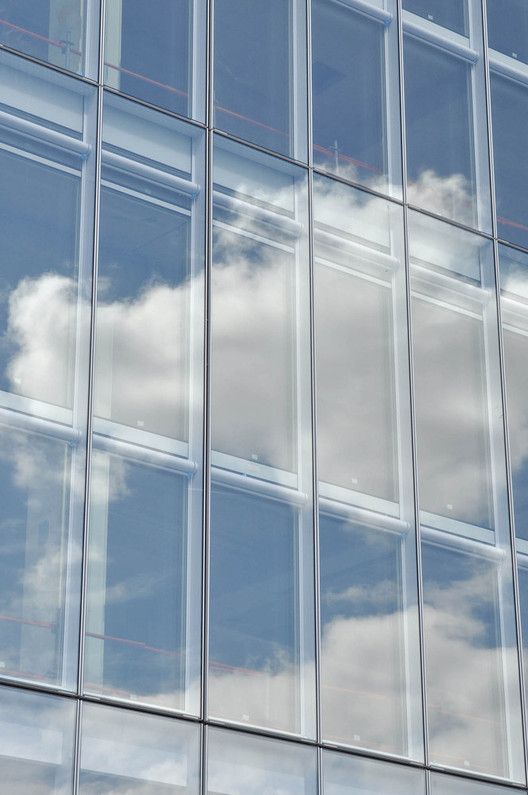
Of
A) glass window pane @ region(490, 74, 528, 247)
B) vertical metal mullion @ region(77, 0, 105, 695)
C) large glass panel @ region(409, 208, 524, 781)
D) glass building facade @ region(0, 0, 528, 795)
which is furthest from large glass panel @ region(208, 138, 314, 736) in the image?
glass window pane @ region(490, 74, 528, 247)

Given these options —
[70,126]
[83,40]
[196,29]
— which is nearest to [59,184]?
[70,126]

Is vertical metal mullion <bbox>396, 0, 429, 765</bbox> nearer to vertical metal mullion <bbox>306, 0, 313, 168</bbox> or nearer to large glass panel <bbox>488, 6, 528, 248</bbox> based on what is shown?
vertical metal mullion <bbox>306, 0, 313, 168</bbox>

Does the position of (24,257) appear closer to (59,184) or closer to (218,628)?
(59,184)

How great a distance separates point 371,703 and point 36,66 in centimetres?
715

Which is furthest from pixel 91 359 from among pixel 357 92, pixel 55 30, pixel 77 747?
pixel 357 92

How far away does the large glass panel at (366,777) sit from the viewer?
15.3 metres

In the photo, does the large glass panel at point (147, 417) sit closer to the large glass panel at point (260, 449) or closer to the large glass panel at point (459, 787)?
the large glass panel at point (260, 449)

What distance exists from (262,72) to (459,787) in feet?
26.2

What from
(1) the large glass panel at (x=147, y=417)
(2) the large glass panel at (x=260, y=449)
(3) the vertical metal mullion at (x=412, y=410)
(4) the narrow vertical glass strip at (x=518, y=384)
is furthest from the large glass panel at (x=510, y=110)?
(1) the large glass panel at (x=147, y=417)

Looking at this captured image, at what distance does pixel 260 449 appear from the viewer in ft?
52.6

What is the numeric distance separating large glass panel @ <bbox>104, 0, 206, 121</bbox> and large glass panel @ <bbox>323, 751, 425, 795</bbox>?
681 centimetres

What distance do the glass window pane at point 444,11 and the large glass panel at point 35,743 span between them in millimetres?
9883

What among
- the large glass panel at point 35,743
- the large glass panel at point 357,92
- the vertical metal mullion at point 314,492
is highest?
the large glass panel at point 357,92

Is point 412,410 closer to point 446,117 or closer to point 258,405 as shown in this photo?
point 258,405
